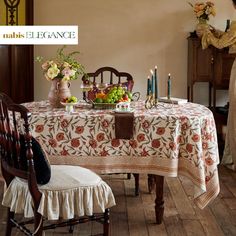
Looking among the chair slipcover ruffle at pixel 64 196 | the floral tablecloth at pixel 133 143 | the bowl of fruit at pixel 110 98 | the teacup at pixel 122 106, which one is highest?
the bowl of fruit at pixel 110 98

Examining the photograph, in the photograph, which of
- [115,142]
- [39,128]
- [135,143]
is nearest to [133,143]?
[135,143]

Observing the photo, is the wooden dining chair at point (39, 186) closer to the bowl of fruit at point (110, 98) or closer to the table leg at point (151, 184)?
the bowl of fruit at point (110, 98)

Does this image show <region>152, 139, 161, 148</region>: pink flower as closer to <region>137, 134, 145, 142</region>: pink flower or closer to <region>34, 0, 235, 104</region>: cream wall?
<region>137, 134, 145, 142</region>: pink flower

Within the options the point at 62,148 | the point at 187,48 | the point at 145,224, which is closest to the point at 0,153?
the point at 62,148

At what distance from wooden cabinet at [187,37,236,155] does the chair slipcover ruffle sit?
8.90 ft

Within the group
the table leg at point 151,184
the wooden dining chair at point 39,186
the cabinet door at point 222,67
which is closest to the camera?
the wooden dining chair at point 39,186

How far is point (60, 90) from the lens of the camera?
328 centimetres

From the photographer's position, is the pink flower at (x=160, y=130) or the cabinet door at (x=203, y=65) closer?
the pink flower at (x=160, y=130)

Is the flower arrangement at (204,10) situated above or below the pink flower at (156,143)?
above

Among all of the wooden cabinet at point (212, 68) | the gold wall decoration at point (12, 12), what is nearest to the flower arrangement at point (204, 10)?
the wooden cabinet at point (212, 68)

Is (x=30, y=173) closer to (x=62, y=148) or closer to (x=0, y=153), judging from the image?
(x=0, y=153)

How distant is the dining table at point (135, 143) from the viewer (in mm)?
2869

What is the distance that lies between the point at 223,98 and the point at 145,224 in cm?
263

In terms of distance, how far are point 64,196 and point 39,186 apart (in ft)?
0.47
